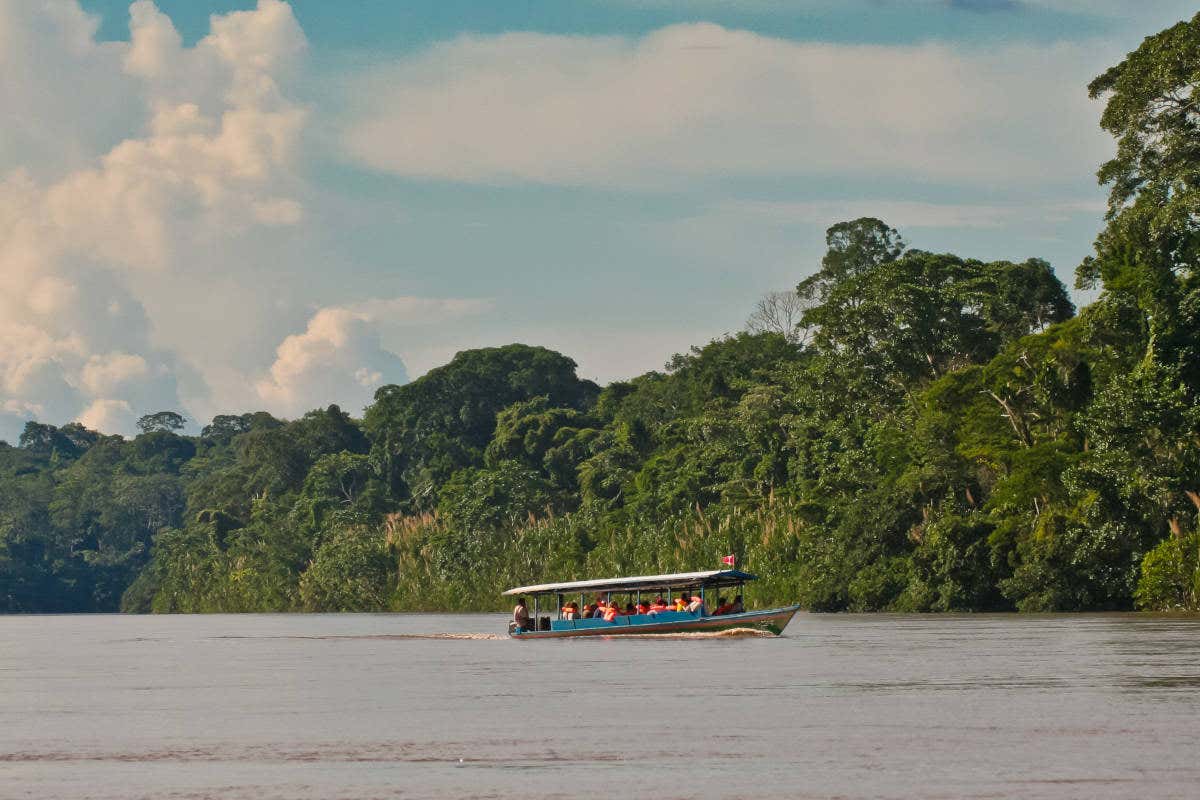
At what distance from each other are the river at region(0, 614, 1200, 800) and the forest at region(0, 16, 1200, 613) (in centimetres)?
1690

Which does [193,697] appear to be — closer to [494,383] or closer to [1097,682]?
[1097,682]

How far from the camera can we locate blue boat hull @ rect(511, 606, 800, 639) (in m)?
44.9

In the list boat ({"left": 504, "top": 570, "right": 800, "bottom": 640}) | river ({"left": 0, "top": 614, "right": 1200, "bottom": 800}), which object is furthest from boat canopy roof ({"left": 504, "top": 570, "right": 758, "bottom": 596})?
river ({"left": 0, "top": 614, "right": 1200, "bottom": 800})

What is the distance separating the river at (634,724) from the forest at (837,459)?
16902 mm

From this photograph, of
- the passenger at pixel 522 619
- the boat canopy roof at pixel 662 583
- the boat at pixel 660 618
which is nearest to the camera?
the boat canopy roof at pixel 662 583

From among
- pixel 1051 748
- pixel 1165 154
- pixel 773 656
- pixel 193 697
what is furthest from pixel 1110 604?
pixel 1051 748

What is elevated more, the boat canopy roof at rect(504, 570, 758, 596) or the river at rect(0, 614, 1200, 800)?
the boat canopy roof at rect(504, 570, 758, 596)

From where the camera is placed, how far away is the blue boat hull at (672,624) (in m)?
44.9

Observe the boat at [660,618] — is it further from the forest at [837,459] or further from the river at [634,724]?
the forest at [837,459]

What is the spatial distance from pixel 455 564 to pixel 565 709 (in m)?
75.1

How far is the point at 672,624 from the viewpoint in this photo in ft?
151

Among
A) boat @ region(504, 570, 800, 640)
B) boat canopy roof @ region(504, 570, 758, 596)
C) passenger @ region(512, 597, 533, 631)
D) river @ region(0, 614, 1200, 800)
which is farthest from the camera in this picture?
passenger @ region(512, 597, 533, 631)

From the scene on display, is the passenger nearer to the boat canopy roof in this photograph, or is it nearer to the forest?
the boat canopy roof

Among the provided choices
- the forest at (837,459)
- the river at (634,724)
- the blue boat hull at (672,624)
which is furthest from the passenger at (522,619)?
the forest at (837,459)
